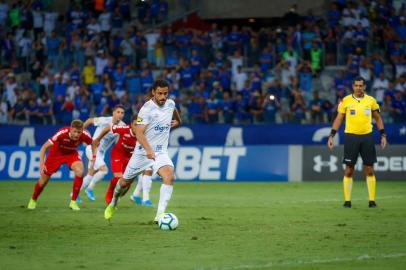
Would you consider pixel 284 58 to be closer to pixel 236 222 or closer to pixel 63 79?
pixel 63 79

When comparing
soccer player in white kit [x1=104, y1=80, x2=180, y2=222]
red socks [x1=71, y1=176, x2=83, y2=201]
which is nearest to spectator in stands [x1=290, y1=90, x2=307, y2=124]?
red socks [x1=71, y1=176, x2=83, y2=201]

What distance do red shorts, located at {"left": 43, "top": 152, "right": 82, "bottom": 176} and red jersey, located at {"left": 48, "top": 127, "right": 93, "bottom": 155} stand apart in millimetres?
81

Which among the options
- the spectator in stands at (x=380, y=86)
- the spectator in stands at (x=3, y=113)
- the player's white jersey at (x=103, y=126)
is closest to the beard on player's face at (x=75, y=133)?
the player's white jersey at (x=103, y=126)

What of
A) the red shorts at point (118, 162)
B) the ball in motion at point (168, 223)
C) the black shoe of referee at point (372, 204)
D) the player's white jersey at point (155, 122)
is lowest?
the black shoe of referee at point (372, 204)

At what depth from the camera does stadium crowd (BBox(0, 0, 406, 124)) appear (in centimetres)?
3241

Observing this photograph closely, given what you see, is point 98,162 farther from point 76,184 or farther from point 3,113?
point 3,113

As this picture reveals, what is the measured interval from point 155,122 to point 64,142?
15.0ft

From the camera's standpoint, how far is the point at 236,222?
1605 cm

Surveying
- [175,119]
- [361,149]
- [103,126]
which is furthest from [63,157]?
[361,149]

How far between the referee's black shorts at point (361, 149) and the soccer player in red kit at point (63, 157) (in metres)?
5.14

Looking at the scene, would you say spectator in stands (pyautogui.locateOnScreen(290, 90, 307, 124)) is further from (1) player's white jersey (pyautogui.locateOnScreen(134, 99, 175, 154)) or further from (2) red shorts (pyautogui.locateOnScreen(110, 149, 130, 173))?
(1) player's white jersey (pyautogui.locateOnScreen(134, 99, 175, 154))

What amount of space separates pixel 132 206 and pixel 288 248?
8.14m

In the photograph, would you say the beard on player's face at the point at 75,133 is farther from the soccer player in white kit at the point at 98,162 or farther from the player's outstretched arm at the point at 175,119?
the player's outstretched arm at the point at 175,119

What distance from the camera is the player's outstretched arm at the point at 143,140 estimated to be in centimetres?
1461
